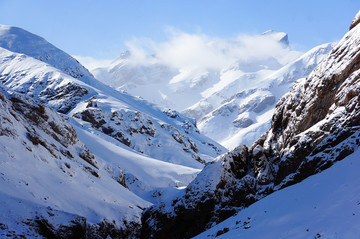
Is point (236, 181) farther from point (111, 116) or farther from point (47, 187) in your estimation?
point (111, 116)

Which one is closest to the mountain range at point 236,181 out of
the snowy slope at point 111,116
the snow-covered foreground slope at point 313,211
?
the snow-covered foreground slope at point 313,211

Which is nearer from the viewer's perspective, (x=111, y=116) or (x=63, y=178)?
(x=63, y=178)

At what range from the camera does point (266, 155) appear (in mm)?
28969

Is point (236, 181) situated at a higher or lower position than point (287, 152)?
lower

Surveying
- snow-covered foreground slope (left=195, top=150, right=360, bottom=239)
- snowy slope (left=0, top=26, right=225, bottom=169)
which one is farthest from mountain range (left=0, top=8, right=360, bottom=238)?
snowy slope (left=0, top=26, right=225, bottom=169)

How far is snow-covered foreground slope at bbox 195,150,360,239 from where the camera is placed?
44.3ft

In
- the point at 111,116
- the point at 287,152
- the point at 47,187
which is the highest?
the point at 111,116

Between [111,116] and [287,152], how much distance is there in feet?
357

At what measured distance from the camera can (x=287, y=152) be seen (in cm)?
2581

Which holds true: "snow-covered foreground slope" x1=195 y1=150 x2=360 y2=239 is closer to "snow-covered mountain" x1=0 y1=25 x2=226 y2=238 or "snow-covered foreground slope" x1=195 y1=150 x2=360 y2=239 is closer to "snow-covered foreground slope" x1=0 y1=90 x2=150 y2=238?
"snow-covered foreground slope" x1=0 y1=90 x2=150 y2=238

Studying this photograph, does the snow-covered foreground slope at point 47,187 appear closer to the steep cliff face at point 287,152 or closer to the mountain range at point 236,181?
the mountain range at point 236,181

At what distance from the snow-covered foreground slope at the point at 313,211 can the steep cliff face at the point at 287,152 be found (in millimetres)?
2557

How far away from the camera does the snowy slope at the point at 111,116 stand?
12206 centimetres

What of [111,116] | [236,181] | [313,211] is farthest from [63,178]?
[111,116]
